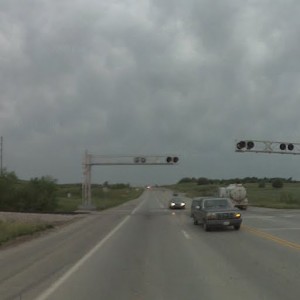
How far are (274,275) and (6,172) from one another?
64426 mm

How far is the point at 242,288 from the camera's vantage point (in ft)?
33.0

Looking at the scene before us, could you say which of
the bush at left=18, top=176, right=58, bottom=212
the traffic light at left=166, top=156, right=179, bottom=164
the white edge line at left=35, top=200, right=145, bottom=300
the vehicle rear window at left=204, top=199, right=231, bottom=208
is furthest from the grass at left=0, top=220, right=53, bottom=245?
the bush at left=18, top=176, right=58, bottom=212

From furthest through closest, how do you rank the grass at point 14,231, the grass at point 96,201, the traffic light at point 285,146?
the grass at point 96,201
the traffic light at point 285,146
the grass at point 14,231

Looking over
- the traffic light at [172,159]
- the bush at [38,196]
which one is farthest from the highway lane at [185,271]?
the bush at [38,196]

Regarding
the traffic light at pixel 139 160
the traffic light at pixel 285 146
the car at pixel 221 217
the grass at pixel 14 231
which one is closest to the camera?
the grass at pixel 14 231

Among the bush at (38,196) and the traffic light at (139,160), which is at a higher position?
the traffic light at (139,160)

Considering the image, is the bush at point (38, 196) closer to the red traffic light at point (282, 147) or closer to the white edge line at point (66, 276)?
the red traffic light at point (282, 147)

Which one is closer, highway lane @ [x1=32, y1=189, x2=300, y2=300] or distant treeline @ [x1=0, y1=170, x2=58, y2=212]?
highway lane @ [x1=32, y1=189, x2=300, y2=300]

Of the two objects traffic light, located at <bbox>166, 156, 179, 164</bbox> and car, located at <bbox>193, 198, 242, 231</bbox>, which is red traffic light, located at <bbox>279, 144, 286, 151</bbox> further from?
car, located at <bbox>193, 198, 242, 231</bbox>

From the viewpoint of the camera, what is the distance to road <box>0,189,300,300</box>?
9812 millimetres

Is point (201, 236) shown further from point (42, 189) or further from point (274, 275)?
point (42, 189)

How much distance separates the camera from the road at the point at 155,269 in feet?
32.2

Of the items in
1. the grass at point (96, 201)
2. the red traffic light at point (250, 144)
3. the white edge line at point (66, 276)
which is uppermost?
the red traffic light at point (250, 144)

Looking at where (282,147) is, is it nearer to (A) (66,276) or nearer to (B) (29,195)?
(B) (29,195)
